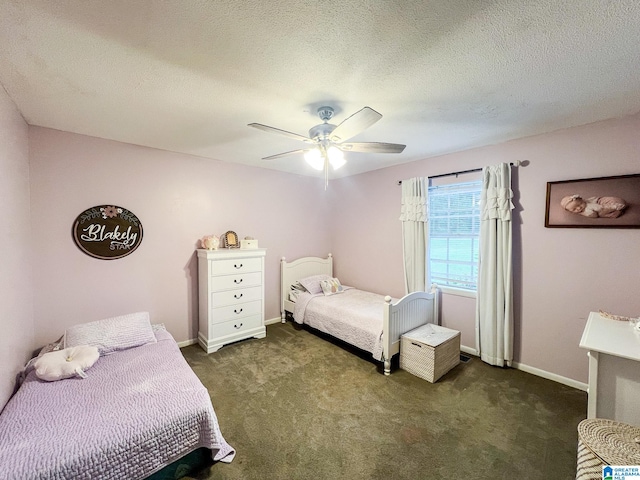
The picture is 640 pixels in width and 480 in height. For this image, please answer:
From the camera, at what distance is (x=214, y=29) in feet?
4.02

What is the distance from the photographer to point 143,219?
2914mm

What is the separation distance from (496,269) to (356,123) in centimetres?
220

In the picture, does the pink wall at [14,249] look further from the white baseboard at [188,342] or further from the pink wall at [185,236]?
the white baseboard at [188,342]

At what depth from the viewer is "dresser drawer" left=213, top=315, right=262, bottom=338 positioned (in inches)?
123

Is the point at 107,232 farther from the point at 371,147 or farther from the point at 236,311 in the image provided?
the point at 371,147

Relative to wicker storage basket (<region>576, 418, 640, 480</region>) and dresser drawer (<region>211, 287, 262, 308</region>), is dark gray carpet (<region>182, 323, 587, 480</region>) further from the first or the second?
dresser drawer (<region>211, 287, 262, 308</region>)

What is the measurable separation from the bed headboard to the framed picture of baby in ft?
9.83

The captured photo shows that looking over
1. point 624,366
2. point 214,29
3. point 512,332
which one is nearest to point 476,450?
point 624,366

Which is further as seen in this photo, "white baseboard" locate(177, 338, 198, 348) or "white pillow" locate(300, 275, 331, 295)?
"white pillow" locate(300, 275, 331, 295)

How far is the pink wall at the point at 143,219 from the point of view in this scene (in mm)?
2424

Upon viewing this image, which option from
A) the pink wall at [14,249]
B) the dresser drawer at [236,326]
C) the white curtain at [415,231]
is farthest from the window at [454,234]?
the pink wall at [14,249]

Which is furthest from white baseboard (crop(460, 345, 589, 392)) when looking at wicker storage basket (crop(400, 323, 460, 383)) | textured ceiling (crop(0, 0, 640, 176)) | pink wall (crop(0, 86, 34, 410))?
pink wall (crop(0, 86, 34, 410))

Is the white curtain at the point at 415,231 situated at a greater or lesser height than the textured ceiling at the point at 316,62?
lesser

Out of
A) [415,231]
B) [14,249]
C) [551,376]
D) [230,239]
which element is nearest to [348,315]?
[415,231]
